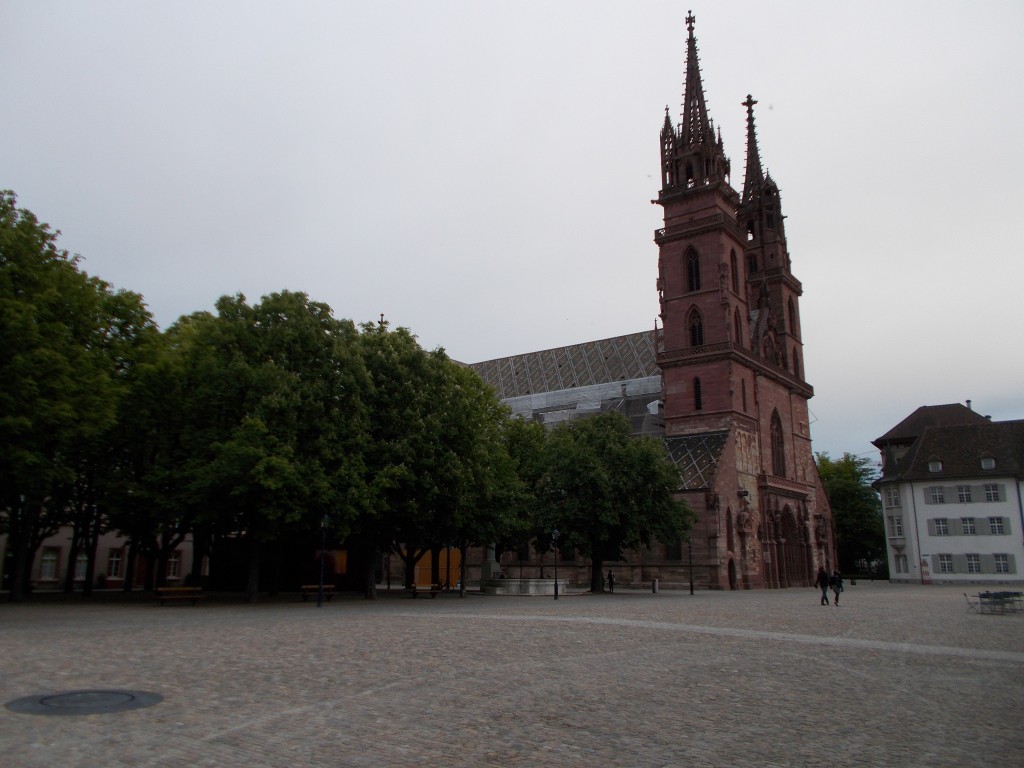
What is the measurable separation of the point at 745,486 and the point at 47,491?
47.4m

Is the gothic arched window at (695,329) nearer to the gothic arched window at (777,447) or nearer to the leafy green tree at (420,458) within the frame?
the gothic arched window at (777,447)

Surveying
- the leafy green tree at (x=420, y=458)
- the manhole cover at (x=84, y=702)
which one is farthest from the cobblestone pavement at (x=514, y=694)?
the leafy green tree at (x=420, y=458)

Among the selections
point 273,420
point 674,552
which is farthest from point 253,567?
point 674,552

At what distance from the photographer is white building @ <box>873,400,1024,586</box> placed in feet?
224

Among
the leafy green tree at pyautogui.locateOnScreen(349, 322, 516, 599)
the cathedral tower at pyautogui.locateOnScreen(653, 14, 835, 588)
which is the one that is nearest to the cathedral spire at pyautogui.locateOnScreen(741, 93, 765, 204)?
the cathedral tower at pyautogui.locateOnScreen(653, 14, 835, 588)

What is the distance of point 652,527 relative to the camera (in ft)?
155

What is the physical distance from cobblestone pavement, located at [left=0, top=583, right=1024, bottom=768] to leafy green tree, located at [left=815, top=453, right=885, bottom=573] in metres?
78.6

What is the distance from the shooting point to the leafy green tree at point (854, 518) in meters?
96.3

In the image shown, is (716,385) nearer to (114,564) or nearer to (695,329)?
(695,329)

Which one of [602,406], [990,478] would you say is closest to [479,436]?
[602,406]

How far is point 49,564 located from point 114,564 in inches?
175

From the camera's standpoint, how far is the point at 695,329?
67812mm

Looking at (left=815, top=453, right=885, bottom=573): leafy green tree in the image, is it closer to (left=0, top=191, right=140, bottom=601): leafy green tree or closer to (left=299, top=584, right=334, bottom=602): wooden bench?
(left=299, top=584, right=334, bottom=602): wooden bench

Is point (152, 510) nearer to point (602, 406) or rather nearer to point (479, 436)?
point (479, 436)
